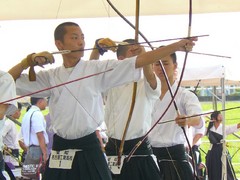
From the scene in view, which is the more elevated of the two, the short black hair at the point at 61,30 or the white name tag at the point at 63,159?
the short black hair at the point at 61,30

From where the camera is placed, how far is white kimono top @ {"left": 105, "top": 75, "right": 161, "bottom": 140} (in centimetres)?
280

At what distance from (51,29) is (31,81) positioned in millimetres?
1837

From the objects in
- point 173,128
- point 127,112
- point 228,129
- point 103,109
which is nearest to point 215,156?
point 228,129

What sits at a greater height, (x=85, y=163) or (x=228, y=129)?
(x=85, y=163)

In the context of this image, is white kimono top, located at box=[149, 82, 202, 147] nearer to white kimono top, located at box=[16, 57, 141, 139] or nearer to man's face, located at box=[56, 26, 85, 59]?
white kimono top, located at box=[16, 57, 141, 139]

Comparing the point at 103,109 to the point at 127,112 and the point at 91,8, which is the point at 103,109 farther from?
the point at 91,8

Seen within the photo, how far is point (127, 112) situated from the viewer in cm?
285

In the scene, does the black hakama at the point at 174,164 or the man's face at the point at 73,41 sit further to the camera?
the black hakama at the point at 174,164

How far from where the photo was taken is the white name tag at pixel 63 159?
221 centimetres

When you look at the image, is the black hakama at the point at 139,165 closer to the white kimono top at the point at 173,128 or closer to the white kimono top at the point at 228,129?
the white kimono top at the point at 173,128

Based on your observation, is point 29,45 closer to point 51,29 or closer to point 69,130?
point 51,29

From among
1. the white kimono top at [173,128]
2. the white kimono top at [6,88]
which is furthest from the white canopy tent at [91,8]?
the white kimono top at [6,88]

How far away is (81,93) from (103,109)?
8.5 inches

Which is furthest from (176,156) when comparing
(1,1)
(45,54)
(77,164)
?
(1,1)
